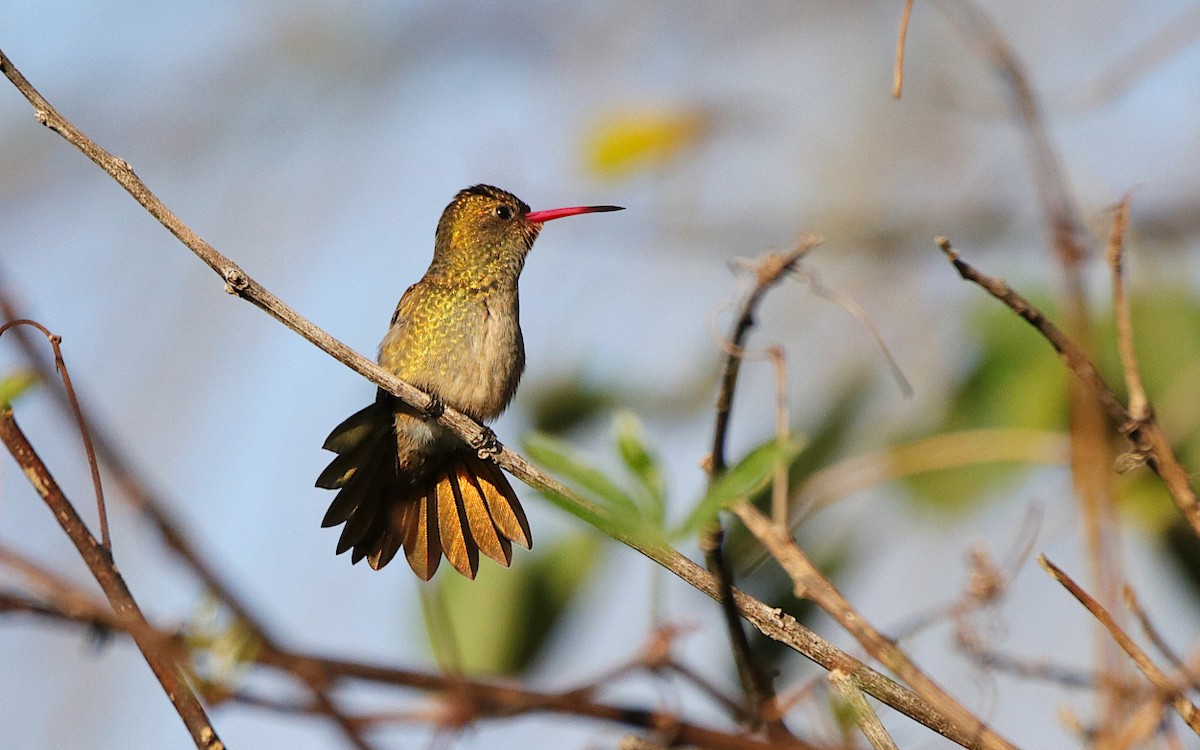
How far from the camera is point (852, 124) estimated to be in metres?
6.07

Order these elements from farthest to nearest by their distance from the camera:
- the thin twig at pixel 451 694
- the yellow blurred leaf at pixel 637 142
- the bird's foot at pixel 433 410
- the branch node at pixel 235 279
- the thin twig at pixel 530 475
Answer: the yellow blurred leaf at pixel 637 142, the bird's foot at pixel 433 410, the branch node at pixel 235 279, the thin twig at pixel 530 475, the thin twig at pixel 451 694

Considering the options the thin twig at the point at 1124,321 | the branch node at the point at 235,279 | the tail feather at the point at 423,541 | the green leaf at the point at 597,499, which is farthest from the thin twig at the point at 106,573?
the tail feather at the point at 423,541

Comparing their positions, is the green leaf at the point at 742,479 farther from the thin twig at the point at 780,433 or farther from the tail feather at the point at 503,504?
the tail feather at the point at 503,504

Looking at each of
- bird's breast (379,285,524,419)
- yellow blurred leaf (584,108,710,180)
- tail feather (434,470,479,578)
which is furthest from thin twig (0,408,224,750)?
bird's breast (379,285,524,419)

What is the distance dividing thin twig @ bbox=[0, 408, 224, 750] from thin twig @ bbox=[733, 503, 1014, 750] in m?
0.64

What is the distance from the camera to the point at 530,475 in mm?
1999

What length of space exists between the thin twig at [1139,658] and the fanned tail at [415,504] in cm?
162

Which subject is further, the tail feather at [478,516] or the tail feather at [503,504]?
the tail feather at [503,504]

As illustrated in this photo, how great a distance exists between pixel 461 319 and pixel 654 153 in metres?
0.82

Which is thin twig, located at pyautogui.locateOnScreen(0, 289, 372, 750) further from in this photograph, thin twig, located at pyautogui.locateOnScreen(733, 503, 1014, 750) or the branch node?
the branch node

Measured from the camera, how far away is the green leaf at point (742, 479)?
1.03m

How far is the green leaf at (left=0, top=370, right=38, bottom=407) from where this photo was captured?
1130mm

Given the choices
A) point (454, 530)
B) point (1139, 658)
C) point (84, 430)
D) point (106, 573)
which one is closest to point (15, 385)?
point (84, 430)

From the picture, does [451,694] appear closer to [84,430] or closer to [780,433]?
[84,430]
